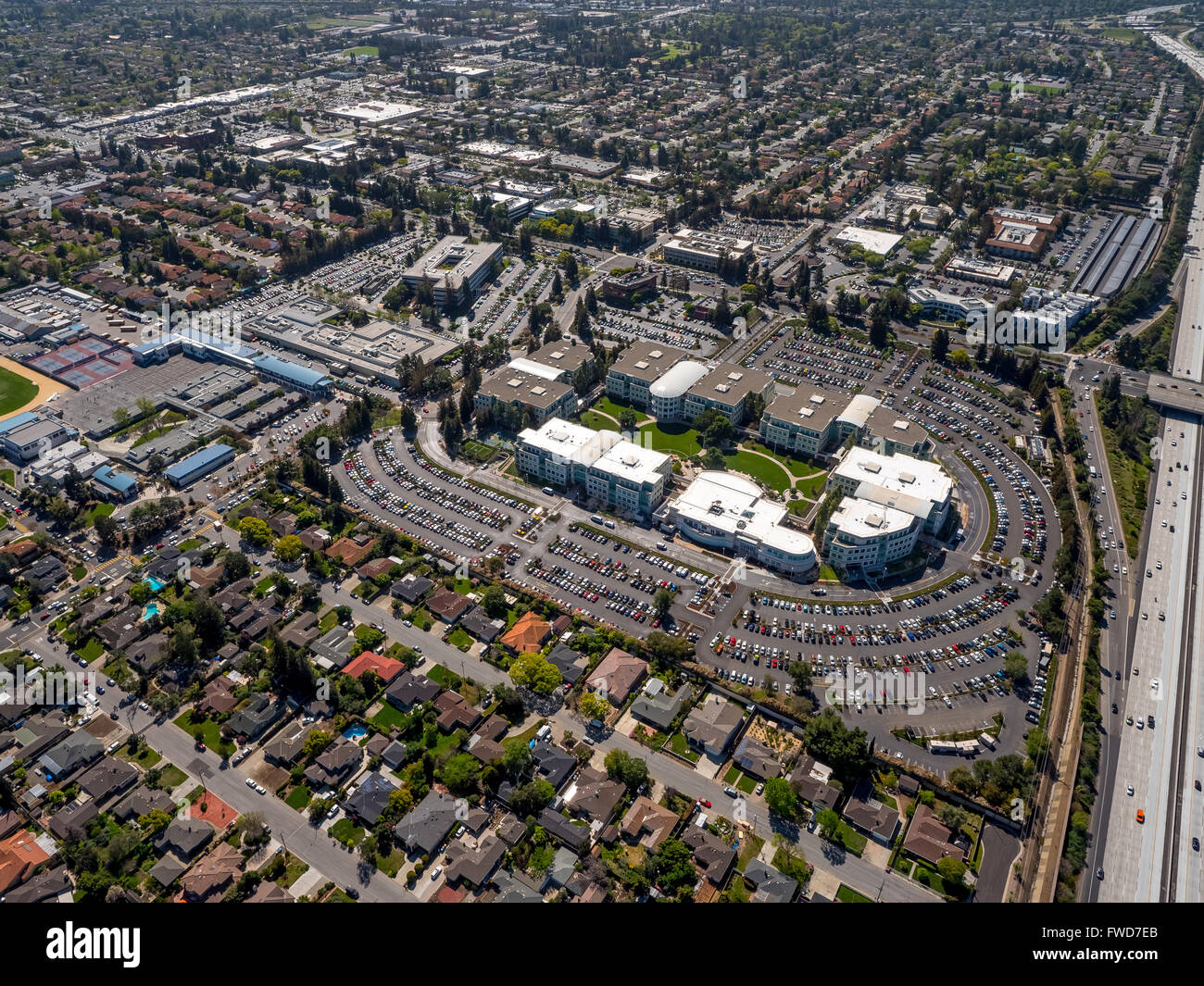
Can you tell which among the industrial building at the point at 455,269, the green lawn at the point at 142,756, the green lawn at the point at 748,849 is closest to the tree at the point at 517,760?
the green lawn at the point at 748,849

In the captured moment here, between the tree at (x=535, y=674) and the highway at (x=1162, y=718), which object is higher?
the highway at (x=1162, y=718)

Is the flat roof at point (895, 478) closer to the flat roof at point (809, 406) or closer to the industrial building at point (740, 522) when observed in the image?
the flat roof at point (809, 406)

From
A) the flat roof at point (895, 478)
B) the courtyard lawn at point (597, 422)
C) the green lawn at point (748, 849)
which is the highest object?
the flat roof at point (895, 478)

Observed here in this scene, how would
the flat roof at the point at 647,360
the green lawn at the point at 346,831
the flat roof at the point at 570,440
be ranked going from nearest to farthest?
the green lawn at the point at 346,831 < the flat roof at the point at 570,440 < the flat roof at the point at 647,360

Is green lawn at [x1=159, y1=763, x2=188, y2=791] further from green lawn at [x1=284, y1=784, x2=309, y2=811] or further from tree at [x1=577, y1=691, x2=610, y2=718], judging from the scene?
tree at [x1=577, y1=691, x2=610, y2=718]

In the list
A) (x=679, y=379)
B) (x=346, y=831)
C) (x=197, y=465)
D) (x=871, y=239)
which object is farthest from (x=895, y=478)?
(x=871, y=239)

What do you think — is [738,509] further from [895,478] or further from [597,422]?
[597,422]

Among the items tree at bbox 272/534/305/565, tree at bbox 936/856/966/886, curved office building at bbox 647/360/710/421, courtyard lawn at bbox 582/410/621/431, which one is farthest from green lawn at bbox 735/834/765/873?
curved office building at bbox 647/360/710/421
